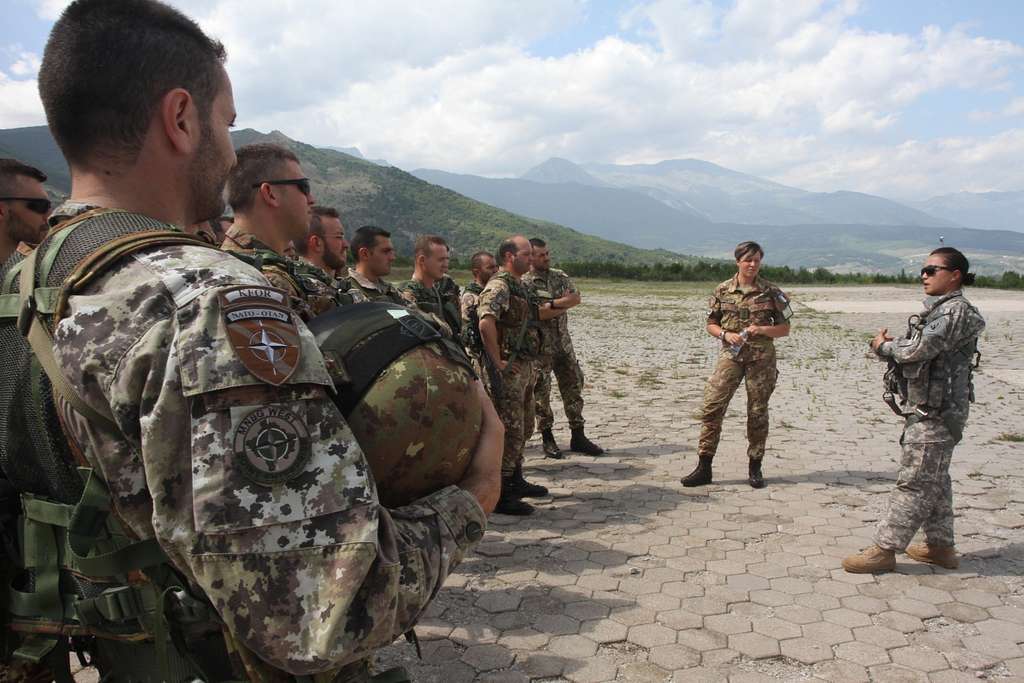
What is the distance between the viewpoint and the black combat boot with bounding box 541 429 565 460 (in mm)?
7039

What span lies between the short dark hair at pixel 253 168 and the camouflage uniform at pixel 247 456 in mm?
1959

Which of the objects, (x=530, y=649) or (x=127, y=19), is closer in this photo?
(x=127, y=19)

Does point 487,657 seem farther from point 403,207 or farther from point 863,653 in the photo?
point 403,207

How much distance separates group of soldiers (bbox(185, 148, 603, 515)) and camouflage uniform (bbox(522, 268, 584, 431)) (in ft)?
0.04

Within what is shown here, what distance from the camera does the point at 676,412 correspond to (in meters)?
9.27

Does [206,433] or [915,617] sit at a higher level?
[206,433]

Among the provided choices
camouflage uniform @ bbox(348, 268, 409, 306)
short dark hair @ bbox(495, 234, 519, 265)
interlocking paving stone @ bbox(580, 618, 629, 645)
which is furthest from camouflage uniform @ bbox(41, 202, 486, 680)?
short dark hair @ bbox(495, 234, 519, 265)

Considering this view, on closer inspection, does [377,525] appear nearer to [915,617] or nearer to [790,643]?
[790,643]

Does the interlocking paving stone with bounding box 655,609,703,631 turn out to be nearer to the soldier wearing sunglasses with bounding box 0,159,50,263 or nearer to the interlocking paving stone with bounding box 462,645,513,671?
the interlocking paving stone with bounding box 462,645,513,671

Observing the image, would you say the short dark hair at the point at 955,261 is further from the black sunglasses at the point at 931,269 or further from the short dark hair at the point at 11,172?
the short dark hair at the point at 11,172

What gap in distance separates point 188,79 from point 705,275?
54067 mm

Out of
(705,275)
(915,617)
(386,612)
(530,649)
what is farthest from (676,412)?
(705,275)

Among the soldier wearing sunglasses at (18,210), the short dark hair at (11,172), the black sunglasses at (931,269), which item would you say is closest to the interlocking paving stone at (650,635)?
the black sunglasses at (931,269)

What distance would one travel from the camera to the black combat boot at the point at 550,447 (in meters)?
7.04
